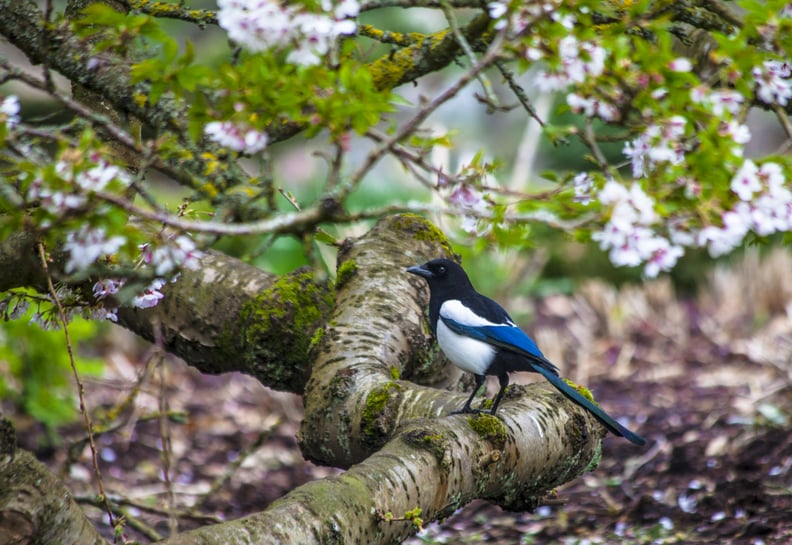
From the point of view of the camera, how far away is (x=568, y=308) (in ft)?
28.8

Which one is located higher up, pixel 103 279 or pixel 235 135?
pixel 235 135

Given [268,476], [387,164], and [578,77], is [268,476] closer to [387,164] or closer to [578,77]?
[578,77]

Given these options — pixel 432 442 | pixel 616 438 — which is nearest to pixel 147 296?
pixel 432 442

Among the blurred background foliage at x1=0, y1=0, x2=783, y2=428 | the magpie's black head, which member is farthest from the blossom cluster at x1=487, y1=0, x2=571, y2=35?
the magpie's black head

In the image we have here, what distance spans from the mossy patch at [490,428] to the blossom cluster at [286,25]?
1.44 meters

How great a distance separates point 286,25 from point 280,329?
2.05 metres

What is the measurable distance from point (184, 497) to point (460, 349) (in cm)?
259

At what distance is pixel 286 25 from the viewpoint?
189 cm

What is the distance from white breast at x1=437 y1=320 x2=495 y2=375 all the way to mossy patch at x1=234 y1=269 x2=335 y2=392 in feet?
1.99

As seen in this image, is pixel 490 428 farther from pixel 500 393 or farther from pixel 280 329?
pixel 280 329

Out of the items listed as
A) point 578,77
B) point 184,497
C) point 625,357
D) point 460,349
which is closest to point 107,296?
point 460,349

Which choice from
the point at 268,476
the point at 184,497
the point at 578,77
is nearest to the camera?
the point at 578,77

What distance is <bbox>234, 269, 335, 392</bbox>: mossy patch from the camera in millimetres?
3771

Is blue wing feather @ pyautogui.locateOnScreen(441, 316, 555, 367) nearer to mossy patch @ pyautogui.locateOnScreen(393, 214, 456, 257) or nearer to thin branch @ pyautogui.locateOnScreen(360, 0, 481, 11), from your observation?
mossy patch @ pyautogui.locateOnScreen(393, 214, 456, 257)
